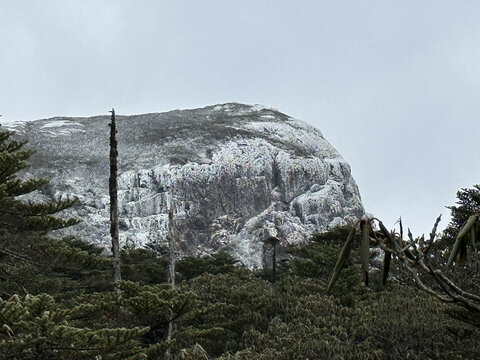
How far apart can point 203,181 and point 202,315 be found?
66.4 m

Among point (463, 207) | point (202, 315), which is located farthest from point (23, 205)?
point (463, 207)

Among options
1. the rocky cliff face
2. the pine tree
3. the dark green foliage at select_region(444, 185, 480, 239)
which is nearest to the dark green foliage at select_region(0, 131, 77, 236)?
the pine tree

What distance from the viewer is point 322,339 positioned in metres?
13.6

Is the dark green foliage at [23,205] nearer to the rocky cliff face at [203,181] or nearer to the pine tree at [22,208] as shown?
the pine tree at [22,208]

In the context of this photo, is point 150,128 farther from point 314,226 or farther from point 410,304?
point 410,304

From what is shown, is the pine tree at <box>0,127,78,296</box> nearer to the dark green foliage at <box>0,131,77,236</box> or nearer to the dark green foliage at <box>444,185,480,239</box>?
the dark green foliage at <box>0,131,77,236</box>

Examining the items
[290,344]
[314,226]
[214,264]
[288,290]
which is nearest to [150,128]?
Answer: [314,226]

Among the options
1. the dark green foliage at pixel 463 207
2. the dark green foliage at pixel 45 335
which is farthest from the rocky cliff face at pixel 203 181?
the dark green foliage at pixel 45 335

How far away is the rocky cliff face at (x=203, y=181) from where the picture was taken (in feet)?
Answer: 228

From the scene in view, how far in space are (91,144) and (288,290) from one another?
2918 inches

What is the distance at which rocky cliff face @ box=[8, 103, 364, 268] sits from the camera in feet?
228

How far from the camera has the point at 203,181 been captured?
7944 cm

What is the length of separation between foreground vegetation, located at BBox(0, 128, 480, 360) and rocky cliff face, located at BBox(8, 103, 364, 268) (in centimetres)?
4479

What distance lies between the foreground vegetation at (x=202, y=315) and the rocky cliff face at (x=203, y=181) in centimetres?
4479
